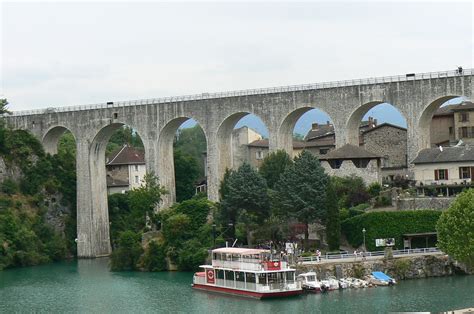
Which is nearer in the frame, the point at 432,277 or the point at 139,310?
the point at 139,310

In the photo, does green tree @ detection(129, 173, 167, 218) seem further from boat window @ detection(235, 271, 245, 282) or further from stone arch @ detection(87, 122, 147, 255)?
boat window @ detection(235, 271, 245, 282)

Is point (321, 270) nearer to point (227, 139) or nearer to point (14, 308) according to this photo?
point (14, 308)

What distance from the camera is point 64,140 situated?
111 metres

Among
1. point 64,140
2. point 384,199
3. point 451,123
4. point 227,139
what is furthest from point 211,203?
point 64,140

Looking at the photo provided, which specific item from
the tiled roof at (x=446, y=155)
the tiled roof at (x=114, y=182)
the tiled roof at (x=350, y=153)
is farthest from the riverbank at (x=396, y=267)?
the tiled roof at (x=114, y=182)

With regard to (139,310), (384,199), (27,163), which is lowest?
(139,310)

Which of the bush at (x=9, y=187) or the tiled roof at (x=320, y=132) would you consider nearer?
the bush at (x=9, y=187)

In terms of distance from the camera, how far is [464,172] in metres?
61.6

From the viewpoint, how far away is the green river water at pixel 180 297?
1853 inches

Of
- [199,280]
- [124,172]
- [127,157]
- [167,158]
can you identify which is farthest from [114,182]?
[199,280]

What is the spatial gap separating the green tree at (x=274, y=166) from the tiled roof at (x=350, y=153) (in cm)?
385

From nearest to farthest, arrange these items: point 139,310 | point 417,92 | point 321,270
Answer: point 139,310, point 321,270, point 417,92

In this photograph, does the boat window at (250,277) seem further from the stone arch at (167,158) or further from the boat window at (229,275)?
the stone arch at (167,158)

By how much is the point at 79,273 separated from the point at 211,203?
452 inches
